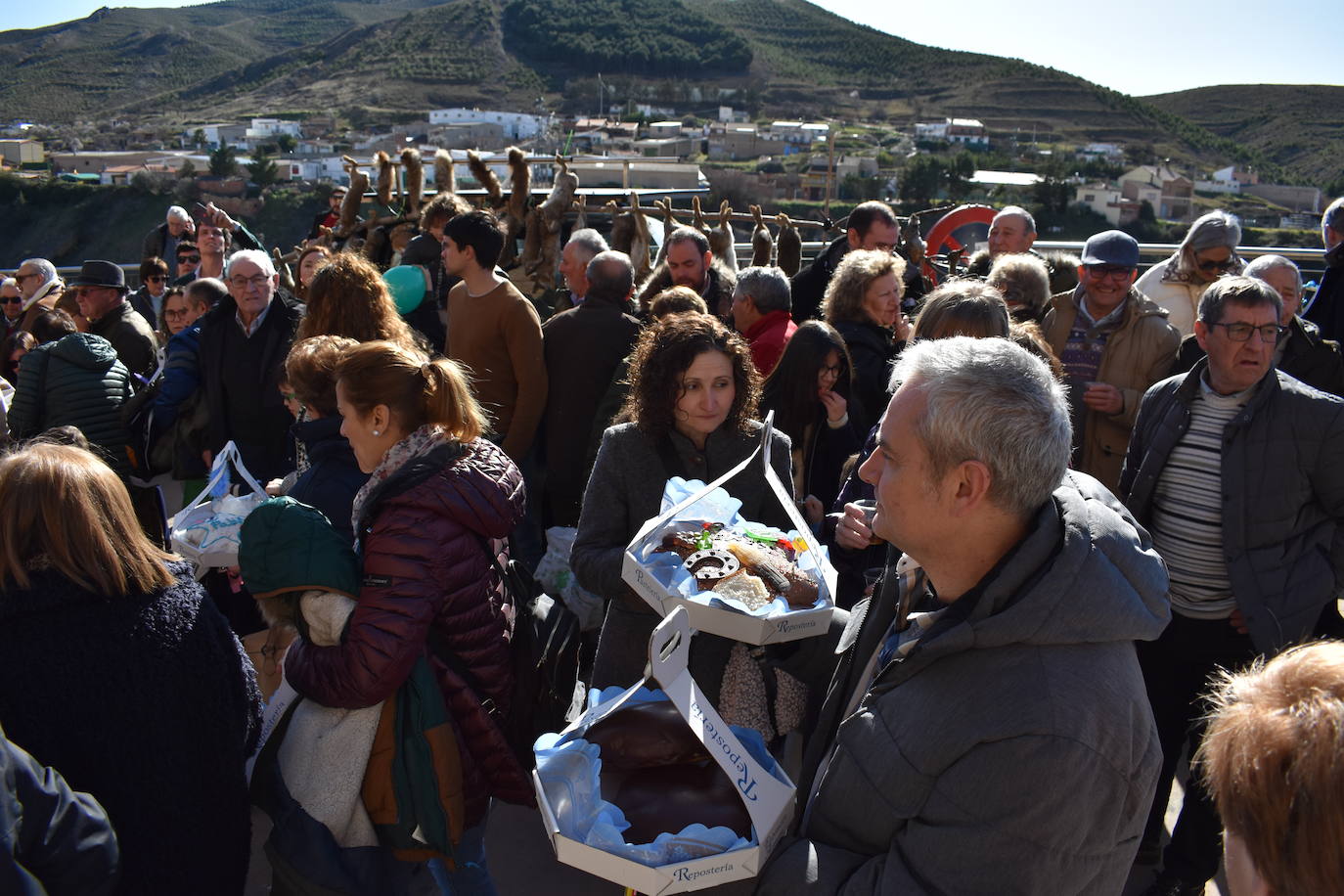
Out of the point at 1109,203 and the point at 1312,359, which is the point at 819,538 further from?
the point at 1109,203

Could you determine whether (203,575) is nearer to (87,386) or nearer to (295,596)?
(295,596)

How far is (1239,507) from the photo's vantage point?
106 inches

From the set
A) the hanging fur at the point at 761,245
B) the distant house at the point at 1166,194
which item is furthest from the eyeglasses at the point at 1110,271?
the distant house at the point at 1166,194

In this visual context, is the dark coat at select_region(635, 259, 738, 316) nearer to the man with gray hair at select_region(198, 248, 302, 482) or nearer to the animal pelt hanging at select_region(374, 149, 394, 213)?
the man with gray hair at select_region(198, 248, 302, 482)

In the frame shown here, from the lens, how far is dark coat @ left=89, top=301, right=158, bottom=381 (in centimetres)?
490

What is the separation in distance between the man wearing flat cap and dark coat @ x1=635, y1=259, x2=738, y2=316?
5.74 feet

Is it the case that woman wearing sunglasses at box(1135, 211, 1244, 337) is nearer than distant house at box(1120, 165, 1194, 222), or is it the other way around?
woman wearing sunglasses at box(1135, 211, 1244, 337)

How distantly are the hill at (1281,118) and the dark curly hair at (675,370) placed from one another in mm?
35083

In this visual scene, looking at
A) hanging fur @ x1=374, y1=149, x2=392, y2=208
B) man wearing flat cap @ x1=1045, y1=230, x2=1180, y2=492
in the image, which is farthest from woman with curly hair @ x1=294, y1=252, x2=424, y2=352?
hanging fur @ x1=374, y1=149, x2=392, y2=208

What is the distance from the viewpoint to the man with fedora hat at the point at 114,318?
191 inches

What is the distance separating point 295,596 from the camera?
204 cm

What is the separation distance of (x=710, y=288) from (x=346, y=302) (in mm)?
2091

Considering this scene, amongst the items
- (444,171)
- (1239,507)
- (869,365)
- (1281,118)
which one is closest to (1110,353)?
(869,365)

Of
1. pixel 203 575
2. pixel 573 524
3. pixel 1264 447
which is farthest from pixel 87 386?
pixel 1264 447
